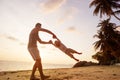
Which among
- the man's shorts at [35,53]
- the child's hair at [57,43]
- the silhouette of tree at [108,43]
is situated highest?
the silhouette of tree at [108,43]

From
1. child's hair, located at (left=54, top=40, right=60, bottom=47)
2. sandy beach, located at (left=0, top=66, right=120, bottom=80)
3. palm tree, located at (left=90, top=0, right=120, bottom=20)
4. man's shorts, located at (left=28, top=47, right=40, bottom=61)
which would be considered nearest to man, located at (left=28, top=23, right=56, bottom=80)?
man's shorts, located at (left=28, top=47, right=40, bottom=61)

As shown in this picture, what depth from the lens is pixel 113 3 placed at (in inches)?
1347

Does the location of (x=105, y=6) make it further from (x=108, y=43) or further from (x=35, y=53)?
(x=35, y=53)

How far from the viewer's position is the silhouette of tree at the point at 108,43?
3756 centimetres

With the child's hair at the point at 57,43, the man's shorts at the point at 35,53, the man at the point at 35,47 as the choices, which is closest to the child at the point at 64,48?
the child's hair at the point at 57,43

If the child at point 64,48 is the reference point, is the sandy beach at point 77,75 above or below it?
below

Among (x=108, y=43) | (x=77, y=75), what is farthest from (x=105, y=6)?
(x=77, y=75)

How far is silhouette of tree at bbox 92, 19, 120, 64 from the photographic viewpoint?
37562 mm

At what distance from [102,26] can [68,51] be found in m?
33.9

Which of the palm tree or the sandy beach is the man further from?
the palm tree

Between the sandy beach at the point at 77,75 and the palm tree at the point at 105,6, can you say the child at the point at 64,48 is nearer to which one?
the sandy beach at the point at 77,75

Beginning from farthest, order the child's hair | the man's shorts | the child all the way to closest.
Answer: the man's shorts < the child's hair < the child

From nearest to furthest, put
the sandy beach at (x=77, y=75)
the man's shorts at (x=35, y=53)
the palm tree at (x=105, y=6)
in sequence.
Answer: the man's shorts at (x=35, y=53)
the sandy beach at (x=77, y=75)
the palm tree at (x=105, y=6)

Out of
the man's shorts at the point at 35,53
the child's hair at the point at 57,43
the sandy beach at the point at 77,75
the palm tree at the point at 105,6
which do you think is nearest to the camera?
the child's hair at the point at 57,43
